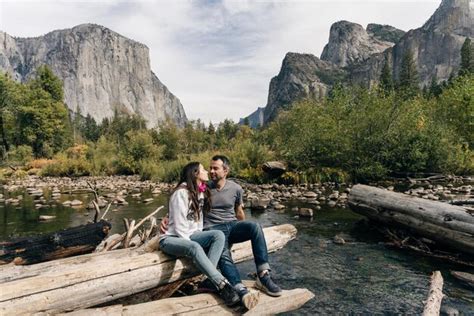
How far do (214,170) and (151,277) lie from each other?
1913 mm

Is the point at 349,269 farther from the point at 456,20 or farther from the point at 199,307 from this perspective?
the point at 456,20

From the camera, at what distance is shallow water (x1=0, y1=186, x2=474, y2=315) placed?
6.01 meters

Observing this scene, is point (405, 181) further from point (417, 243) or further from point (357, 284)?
point (357, 284)

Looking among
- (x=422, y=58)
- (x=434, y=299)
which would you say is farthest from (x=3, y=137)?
(x=422, y=58)

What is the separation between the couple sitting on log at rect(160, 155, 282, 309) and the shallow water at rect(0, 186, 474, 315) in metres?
1.05

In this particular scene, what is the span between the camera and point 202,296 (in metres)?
5.29

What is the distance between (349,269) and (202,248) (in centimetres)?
373

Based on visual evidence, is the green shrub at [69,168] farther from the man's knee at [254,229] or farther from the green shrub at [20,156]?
the man's knee at [254,229]

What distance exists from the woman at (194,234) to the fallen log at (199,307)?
0.18m

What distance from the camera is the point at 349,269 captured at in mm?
7688

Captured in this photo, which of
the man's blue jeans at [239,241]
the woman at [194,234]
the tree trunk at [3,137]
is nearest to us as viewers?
the woman at [194,234]

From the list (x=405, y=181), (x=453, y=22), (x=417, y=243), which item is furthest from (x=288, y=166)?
(x=453, y=22)

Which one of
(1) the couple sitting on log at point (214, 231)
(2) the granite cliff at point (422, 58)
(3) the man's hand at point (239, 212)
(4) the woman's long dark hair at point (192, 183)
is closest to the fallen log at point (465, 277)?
(1) the couple sitting on log at point (214, 231)

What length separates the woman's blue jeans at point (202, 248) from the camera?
521 centimetres
